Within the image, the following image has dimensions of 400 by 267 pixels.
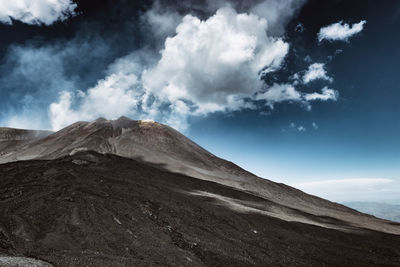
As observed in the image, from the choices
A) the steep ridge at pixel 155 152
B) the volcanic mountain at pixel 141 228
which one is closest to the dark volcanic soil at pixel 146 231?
the volcanic mountain at pixel 141 228

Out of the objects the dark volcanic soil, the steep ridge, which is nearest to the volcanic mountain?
the dark volcanic soil

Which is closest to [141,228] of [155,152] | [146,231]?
[146,231]

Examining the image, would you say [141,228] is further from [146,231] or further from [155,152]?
[155,152]

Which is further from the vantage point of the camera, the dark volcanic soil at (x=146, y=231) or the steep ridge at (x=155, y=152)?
the steep ridge at (x=155, y=152)

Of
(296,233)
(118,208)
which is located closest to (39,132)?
(118,208)

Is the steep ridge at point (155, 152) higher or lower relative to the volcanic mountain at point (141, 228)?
higher

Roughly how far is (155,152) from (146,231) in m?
40.4

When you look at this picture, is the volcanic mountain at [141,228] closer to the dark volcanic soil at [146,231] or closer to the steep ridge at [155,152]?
the dark volcanic soil at [146,231]

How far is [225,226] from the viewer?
20.6m

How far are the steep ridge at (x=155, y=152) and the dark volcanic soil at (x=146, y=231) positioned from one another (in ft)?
67.1

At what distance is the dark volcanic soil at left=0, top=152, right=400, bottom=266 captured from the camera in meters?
13.9

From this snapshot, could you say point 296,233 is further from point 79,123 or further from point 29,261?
point 79,123

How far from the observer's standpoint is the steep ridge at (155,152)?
48219mm

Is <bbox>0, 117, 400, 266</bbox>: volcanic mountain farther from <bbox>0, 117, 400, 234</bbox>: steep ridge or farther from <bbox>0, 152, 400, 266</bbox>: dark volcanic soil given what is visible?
<bbox>0, 117, 400, 234</bbox>: steep ridge
